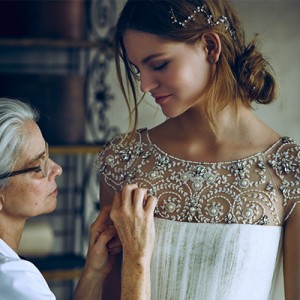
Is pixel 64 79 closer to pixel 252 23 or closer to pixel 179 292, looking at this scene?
pixel 252 23

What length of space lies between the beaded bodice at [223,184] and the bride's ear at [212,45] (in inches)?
9.6

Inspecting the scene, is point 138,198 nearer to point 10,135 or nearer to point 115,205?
point 115,205

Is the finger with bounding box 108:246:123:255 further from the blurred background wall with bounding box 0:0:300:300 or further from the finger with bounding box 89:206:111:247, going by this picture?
the blurred background wall with bounding box 0:0:300:300

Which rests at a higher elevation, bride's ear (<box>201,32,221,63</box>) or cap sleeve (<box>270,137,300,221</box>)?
bride's ear (<box>201,32,221,63</box>)

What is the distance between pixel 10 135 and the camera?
5.41ft

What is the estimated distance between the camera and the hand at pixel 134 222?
1598mm

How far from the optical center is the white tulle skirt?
167cm

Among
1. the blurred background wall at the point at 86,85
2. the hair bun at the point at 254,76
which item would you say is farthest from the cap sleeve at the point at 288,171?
the blurred background wall at the point at 86,85

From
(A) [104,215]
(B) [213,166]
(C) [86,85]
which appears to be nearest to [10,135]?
(A) [104,215]

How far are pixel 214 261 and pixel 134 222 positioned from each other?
0.21m

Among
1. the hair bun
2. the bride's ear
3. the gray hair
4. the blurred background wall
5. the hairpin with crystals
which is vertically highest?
the hairpin with crystals

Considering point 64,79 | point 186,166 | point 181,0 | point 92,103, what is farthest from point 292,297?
point 92,103

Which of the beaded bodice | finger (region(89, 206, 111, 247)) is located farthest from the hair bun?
finger (region(89, 206, 111, 247))

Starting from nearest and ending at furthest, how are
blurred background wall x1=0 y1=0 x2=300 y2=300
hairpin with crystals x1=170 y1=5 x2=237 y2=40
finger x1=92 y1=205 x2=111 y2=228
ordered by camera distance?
Result: 1. hairpin with crystals x1=170 y1=5 x2=237 y2=40
2. finger x1=92 y1=205 x2=111 y2=228
3. blurred background wall x1=0 y1=0 x2=300 y2=300
